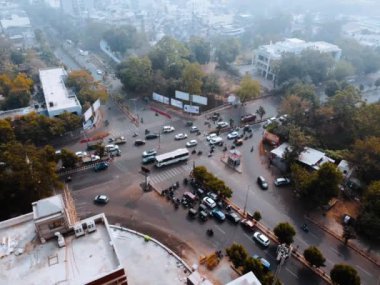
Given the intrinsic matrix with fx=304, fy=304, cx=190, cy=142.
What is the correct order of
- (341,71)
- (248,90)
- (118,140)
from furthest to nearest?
(341,71)
(248,90)
(118,140)

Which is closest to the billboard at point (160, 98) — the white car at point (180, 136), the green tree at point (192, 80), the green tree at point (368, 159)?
the green tree at point (192, 80)

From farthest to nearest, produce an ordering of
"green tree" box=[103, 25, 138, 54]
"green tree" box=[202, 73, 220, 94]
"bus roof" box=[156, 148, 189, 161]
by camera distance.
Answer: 1. "green tree" box=[103, 25, 138, 54]
2. "green tree" box=[202, 73, 220, 94]
3. "bus roof" box=[156, 148, 189, 161]

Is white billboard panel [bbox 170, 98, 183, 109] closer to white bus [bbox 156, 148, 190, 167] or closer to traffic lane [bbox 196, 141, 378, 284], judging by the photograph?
white bus [bbox 156, 148, 190, 167]

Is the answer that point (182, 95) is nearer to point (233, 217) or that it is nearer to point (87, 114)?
point (87, 114)

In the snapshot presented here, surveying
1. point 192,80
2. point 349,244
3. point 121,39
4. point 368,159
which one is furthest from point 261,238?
point 121,39

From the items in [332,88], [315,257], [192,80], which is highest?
[192,80]

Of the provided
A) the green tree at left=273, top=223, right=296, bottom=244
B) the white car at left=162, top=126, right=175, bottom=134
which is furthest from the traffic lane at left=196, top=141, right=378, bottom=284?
the white car at left=162, top=126, right=175, bottom=134

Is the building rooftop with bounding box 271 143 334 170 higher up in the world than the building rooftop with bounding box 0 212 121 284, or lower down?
lower down

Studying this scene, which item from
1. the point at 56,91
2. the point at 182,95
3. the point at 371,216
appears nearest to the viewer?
the point at 371,216
